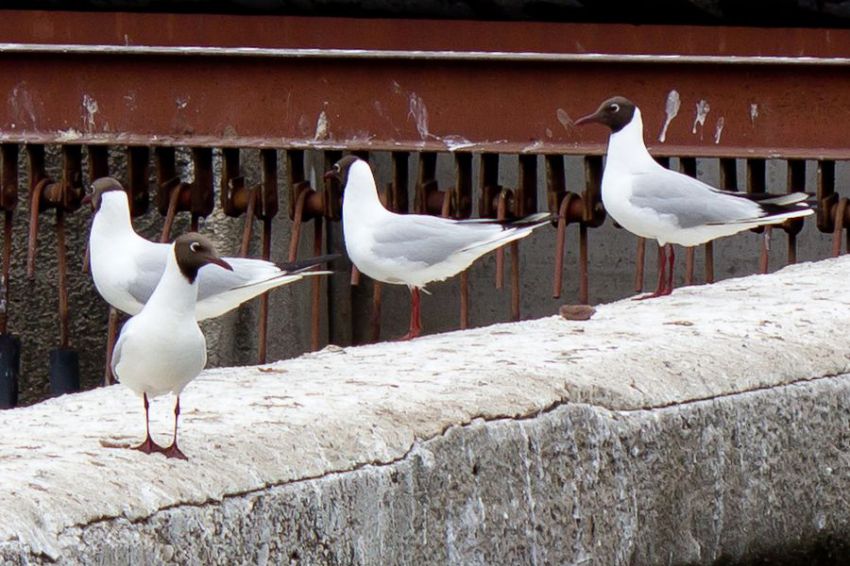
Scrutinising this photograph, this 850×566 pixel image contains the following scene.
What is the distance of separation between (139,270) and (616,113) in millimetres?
1528

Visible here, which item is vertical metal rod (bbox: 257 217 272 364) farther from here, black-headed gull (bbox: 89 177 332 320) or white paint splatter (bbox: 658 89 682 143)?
white paint splatter (bbox: 658 89 682 143)

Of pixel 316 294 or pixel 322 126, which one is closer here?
pixel 322 126

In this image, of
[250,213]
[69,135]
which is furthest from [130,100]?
[250,213]

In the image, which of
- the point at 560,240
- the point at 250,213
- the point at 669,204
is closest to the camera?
the point at 669,204

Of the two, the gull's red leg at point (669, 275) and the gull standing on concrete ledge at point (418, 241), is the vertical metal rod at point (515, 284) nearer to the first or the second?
the gull's red leg at point (669, 275)

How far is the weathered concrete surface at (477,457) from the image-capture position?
297 centimetres

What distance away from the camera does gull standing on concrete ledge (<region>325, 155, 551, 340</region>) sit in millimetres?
5949

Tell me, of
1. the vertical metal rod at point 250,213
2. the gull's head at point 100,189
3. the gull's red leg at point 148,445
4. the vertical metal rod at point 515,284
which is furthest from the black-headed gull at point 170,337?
the vertical metal rod at point 250,213

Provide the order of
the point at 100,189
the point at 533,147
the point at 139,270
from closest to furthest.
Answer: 1. the point at 139,270
2. the point at 100,189
3. the point at 533,147

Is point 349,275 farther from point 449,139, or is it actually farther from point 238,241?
point 449,139

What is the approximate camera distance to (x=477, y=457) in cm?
340

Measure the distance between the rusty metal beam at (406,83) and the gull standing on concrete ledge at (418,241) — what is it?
908 millimetres

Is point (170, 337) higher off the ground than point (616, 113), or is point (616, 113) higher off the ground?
point (616, 113)

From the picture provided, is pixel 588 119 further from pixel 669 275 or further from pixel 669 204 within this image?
pixel 669 275
